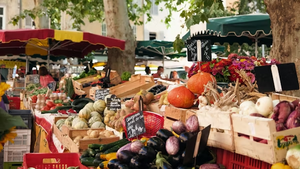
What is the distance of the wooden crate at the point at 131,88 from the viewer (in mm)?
6042

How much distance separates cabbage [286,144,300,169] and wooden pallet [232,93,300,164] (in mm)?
55

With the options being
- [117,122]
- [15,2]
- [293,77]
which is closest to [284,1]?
[293,77]

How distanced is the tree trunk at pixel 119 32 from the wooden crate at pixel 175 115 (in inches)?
276

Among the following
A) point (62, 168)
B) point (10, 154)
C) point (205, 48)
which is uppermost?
point (205, 48)

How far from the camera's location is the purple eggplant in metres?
2.09

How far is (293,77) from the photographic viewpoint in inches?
104

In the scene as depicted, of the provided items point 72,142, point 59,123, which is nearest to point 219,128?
point 72,142

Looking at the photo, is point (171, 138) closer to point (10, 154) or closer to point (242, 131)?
point (242, 131)

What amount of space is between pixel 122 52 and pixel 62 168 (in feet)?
23.1

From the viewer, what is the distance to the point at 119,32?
10234 mm

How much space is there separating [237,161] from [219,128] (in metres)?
0.24

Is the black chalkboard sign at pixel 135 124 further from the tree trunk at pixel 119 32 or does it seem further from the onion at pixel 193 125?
the tree trunk at pixel 119 32

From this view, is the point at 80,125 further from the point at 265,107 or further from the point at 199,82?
the point at 265,107

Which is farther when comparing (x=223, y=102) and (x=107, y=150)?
(x=107, y=150)
